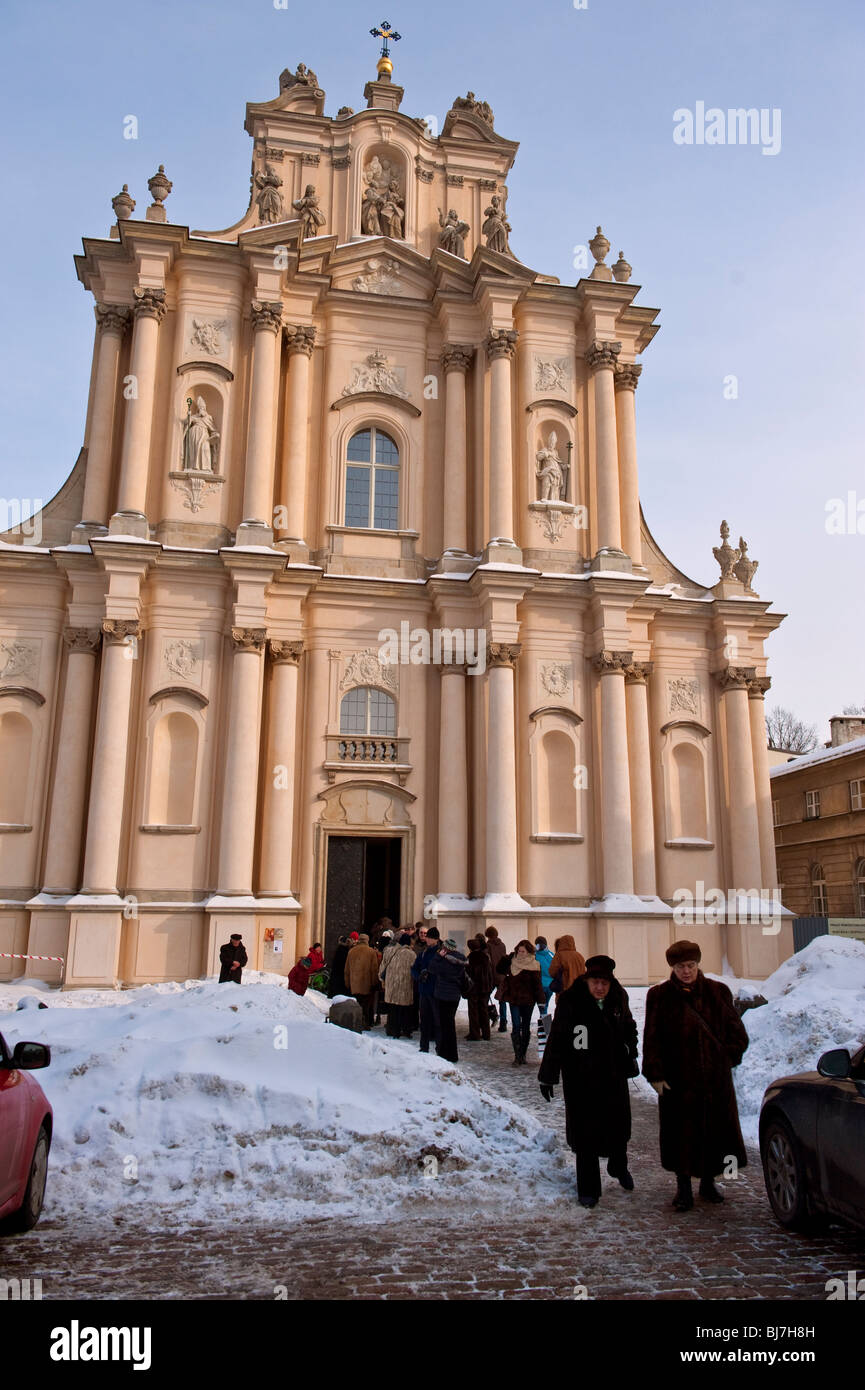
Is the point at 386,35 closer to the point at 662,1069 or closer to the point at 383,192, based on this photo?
the point at 383,192

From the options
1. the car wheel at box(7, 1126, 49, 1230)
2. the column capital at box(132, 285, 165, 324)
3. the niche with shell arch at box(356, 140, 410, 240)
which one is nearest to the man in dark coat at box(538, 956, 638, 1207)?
the car wheel at box(7, 1126, 49, 1230)

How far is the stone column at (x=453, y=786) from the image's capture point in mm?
22547

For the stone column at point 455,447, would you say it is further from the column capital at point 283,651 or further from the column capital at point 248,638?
the column capital at point 248,638

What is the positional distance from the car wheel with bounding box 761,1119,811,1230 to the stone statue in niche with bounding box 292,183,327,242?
75.0 ft

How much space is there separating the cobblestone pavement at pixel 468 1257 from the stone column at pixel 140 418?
17511 millimetres

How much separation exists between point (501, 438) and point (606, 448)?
2.68 m

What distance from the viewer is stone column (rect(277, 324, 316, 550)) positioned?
23.7 m

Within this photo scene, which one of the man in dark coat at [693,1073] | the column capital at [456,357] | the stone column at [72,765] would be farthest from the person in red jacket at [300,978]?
the column capital at [456,357]

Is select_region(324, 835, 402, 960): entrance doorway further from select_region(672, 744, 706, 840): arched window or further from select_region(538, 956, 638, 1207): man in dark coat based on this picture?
select_region(538, 956, 638, 1207): man in dark coat

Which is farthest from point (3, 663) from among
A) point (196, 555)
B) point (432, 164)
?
point (432, 164)

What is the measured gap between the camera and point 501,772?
22.4 m

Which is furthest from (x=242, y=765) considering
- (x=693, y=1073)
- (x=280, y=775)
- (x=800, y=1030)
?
(x=693, y=1073)

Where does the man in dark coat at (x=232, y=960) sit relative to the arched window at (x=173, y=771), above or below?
below
